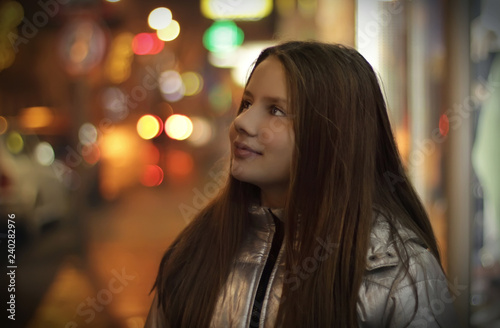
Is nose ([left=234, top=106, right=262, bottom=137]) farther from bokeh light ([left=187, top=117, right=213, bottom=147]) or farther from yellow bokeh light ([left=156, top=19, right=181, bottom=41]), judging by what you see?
yellow bokeh light ([left=156, top=19, right=181, bottom=41])

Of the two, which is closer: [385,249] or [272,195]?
[385,249]

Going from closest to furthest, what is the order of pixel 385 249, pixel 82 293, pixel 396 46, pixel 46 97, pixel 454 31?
pixel 385 249 → pixel 454 31 → pixel 396 46 → pixel 82 293 → pixel 46 97

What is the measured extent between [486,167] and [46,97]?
2.73m

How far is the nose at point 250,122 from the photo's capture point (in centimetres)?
113

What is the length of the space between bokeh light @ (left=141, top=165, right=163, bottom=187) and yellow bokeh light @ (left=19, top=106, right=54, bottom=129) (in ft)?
2.27

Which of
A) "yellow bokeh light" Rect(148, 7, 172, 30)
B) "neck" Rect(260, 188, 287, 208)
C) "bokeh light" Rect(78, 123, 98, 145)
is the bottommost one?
"neck" Rect(260, 188, 287, 208)

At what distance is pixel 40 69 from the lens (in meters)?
3.17

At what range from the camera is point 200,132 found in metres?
3.21

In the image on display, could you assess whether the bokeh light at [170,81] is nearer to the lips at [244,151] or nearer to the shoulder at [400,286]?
the lips at [244,151]

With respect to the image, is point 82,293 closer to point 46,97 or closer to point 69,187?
point 69,187

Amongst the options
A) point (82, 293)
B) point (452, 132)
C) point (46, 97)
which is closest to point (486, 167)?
point (452, 132)

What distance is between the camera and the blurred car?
3039 mm

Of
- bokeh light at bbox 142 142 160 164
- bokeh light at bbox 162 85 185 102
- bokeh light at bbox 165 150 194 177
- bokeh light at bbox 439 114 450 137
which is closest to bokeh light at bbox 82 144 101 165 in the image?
bokeh light at bbox 142 142 160 164

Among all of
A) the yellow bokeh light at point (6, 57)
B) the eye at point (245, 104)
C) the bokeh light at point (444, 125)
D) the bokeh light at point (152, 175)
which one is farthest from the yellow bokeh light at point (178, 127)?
the eye at point (245, 104)
